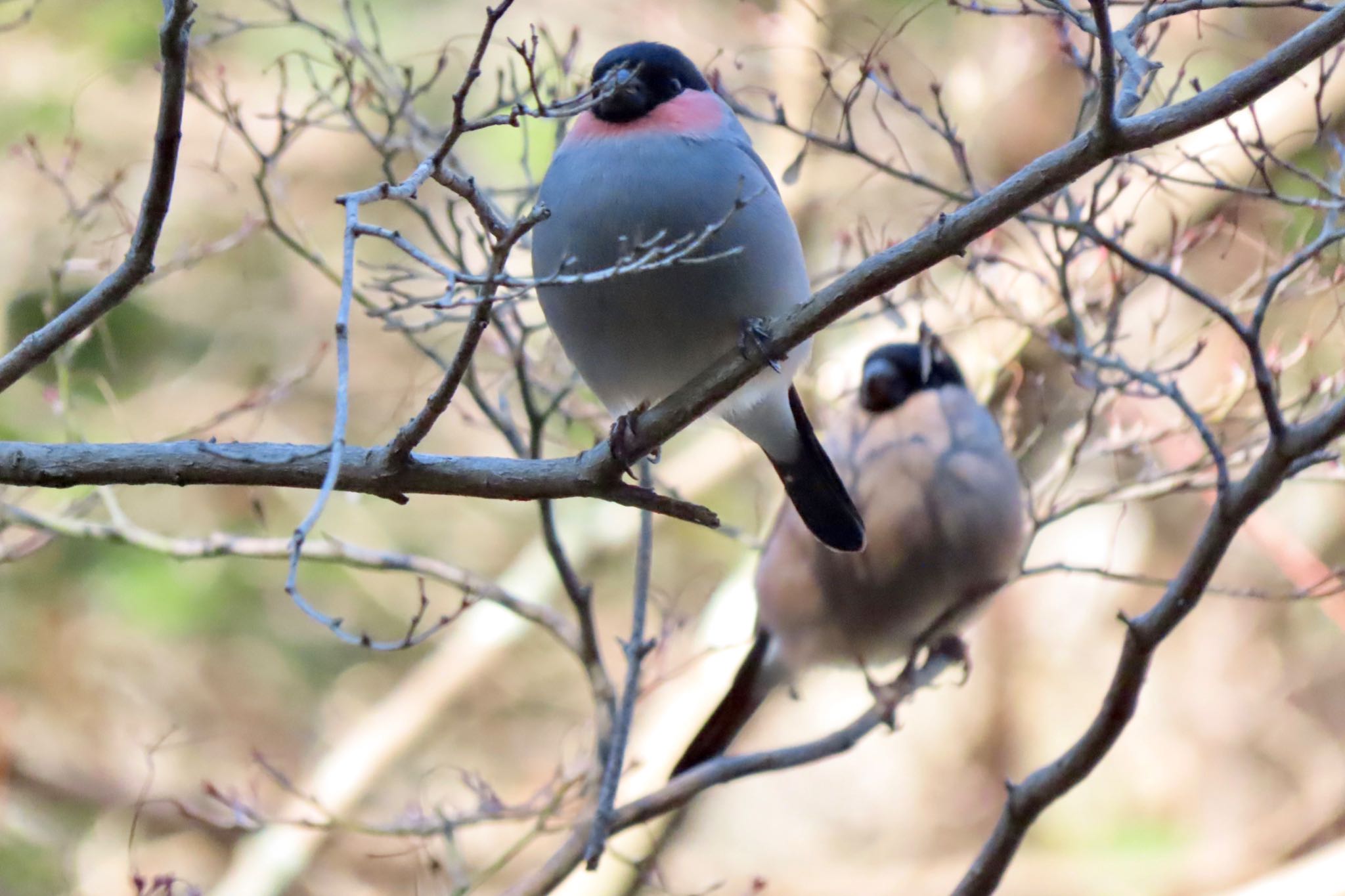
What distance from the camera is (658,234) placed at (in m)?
2.40

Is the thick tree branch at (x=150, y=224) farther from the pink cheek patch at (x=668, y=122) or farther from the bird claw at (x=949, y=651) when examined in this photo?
the bird claw at (x=949, y=651)

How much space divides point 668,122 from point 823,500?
98cm

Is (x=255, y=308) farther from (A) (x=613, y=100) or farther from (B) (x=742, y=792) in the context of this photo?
(A) (x=613, y=100)

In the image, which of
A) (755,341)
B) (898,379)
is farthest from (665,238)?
(898,379)

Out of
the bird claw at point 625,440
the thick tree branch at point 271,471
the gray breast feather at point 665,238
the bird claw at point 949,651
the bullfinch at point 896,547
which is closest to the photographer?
the thick tree branch at point 271,471

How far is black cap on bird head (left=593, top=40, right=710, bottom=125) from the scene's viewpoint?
8.91 feet

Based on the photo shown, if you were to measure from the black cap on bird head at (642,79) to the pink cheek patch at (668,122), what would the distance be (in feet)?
0.06

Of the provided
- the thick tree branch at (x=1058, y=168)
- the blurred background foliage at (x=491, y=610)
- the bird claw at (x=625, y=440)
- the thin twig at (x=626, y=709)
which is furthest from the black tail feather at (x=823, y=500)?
the blurred background foliage at (x=491, y=610)

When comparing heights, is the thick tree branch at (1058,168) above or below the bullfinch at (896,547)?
below

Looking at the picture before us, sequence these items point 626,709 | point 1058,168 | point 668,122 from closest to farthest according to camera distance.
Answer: point 1058,168, point 668,122, point 626,709

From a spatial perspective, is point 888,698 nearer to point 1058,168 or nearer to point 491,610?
point 1058,168

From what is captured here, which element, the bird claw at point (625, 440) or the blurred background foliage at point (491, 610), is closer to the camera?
the bird claw at point (625, 440)

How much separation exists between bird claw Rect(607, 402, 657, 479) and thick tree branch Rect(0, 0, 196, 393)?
79 centimetres

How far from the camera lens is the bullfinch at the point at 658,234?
252cm
